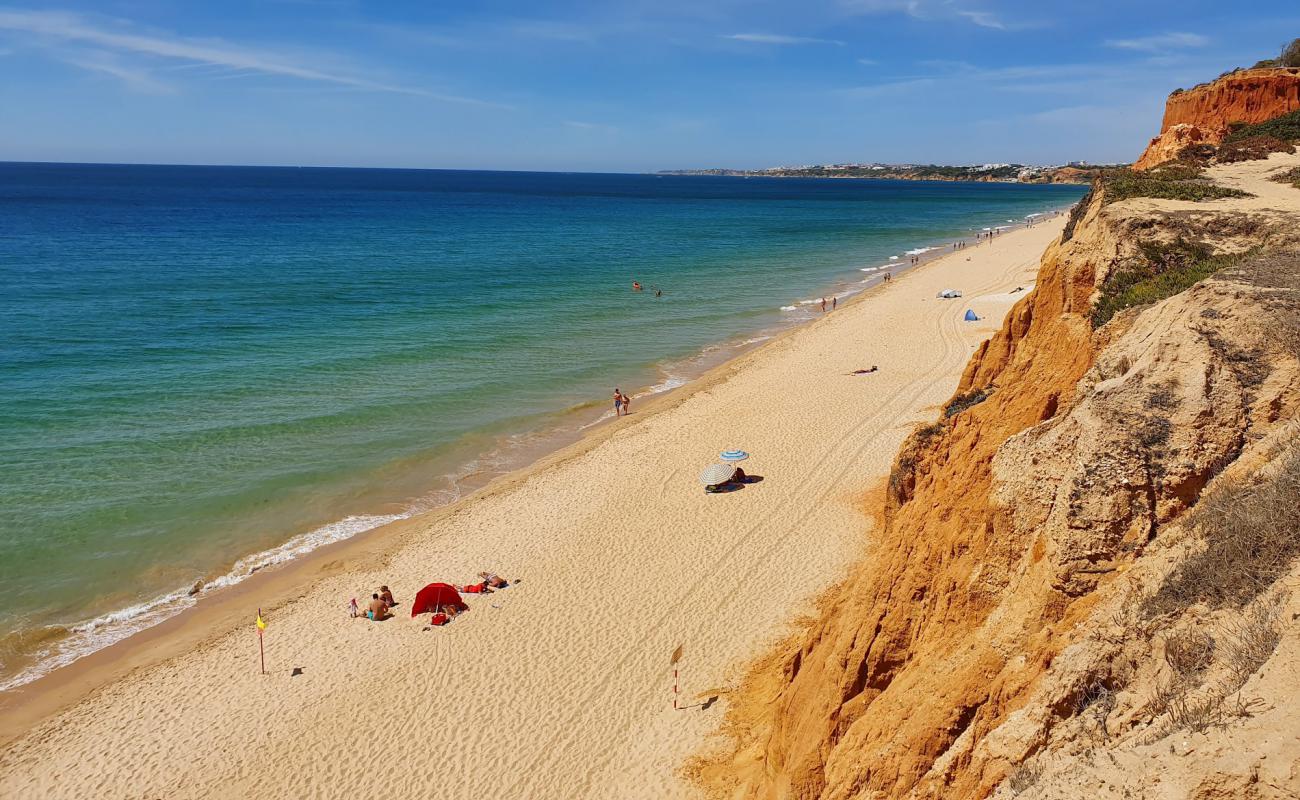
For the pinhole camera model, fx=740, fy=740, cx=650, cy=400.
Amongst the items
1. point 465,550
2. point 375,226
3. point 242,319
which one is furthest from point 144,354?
point 375,226

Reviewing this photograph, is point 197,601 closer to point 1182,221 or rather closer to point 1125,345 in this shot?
point 1125,345

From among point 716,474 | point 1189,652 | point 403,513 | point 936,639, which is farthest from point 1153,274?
point 403,513

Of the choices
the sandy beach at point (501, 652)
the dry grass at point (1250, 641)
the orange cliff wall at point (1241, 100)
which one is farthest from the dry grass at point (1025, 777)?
the orange cliff wall at point (1241, 100)

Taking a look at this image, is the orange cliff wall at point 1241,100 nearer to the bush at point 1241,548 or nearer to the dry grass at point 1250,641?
the bush at point 1241,548

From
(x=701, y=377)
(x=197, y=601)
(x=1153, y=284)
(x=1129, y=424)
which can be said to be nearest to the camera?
(x=1129, y=424)

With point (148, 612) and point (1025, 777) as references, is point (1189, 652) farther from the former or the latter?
point (148, 612)

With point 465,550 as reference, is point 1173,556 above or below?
above
